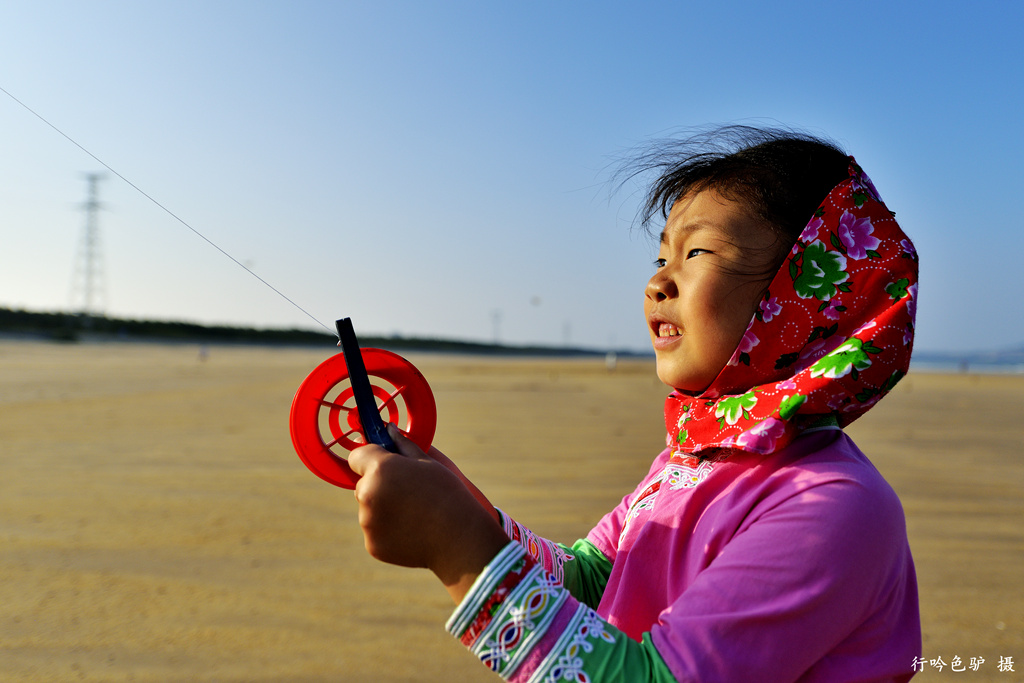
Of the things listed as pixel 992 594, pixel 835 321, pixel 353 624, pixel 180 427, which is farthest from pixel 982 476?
pixel 180 427

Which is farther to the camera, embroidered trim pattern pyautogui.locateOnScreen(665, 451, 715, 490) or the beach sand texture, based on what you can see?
the beach sand texture

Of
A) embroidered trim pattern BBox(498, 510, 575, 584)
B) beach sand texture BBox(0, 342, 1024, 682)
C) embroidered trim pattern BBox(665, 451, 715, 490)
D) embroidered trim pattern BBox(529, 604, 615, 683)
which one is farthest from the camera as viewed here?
beach sand texture BBox(0, 342, 1024, 682)

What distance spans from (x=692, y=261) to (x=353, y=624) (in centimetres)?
234

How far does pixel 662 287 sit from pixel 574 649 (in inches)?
25.4

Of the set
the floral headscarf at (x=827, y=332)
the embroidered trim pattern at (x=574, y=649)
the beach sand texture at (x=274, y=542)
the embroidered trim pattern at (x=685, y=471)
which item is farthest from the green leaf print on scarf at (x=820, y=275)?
the beach sand texture at (x=274, y=542)

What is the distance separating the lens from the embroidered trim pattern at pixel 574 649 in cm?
85

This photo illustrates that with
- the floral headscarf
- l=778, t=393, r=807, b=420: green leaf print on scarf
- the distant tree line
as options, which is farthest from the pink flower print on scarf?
the distant tree line

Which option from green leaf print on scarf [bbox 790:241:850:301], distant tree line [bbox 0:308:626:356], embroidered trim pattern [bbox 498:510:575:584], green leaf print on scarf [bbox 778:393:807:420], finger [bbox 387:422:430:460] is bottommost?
distant tree line [bbox 0:308:626:356]

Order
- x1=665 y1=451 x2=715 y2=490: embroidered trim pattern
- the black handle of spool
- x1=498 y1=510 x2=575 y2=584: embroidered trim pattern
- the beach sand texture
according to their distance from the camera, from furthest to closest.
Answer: the beach sand texture
x1=498 y1=510 x2=575 y2=584: embroidered trim pattern
x1=665 y1=451 x2=715 y2=490: embroidered trim pattern
the black handle of spool

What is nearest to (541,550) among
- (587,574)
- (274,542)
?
(587,574)

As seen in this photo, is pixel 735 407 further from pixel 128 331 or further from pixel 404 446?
pixel 128 331

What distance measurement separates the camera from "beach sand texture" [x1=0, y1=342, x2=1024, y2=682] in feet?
8.45

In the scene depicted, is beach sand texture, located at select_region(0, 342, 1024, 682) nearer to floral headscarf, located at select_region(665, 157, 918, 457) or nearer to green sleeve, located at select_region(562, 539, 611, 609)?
green sleeve, located at select_region(562, 539, 611, 609)

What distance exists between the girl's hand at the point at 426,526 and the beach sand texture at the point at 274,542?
1.78 m
